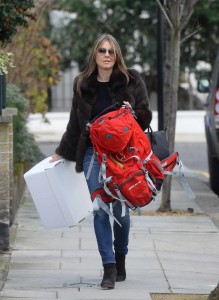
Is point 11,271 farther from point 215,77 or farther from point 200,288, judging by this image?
point 215,77

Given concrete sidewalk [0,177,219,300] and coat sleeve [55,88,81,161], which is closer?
concrete sidewalk [0,177,219,300]

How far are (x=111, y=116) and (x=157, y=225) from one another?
3.50 metres

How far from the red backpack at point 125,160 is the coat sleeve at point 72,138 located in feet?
1.14

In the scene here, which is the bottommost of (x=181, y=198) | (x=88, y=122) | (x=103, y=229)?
(x=181, y=198)

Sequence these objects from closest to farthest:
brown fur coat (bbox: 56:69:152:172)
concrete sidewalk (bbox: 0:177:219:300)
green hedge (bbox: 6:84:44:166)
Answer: concrete sidewalk (bbox: 0:177:219:300)
brown fur coat (bbox: 56:69:152:172)
green hedge (bbox: 6:84:44:166)

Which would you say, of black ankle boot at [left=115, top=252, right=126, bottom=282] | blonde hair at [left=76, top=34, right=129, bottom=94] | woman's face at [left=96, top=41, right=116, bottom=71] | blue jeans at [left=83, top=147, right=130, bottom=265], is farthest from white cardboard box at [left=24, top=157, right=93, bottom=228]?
woman's face at [left=96, top=41, right=116, bottom=71]

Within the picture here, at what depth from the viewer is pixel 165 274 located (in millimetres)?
7988

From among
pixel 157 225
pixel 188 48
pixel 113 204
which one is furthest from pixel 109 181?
pixel 188 48

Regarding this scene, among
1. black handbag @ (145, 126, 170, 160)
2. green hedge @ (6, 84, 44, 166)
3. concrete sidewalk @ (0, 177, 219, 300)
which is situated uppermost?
black handbag @ (145, 126, 170, 160)

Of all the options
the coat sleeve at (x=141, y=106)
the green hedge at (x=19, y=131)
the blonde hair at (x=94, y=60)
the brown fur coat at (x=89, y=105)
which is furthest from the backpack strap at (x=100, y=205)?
the green hedge at (x=19, y=131)

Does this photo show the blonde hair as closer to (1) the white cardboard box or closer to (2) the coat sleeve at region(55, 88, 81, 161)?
(2) the coat sleeve at region(55, 88, 81, 161)

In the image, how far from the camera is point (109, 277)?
7457 millimetres

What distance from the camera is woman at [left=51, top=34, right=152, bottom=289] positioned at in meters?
7.48

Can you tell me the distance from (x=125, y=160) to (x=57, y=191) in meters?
0.70
